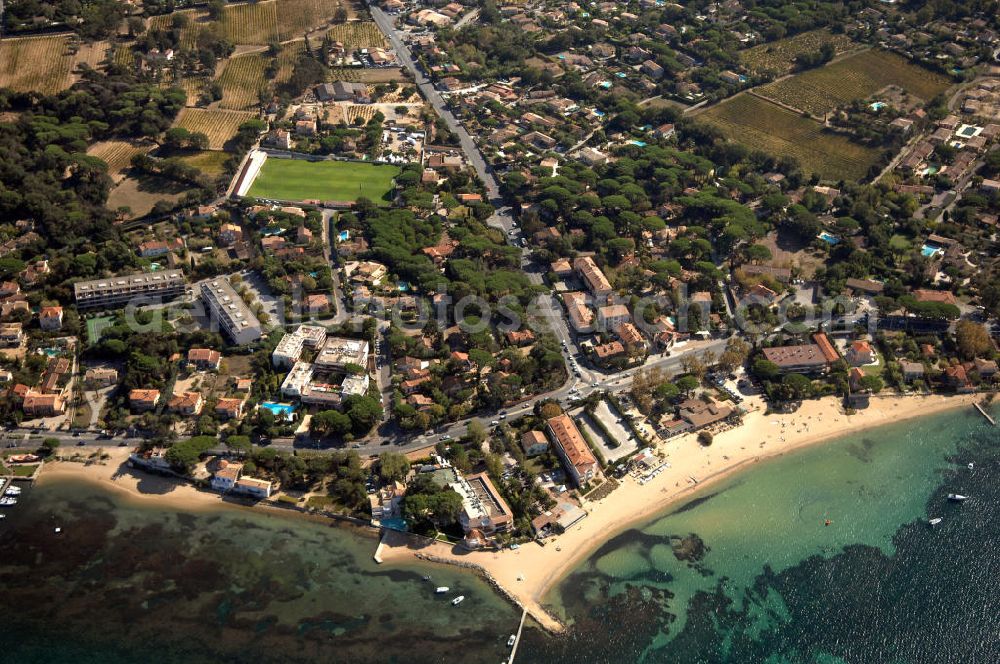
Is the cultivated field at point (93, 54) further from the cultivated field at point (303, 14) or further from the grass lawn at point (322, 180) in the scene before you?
the grass lawn at point (322, 180)

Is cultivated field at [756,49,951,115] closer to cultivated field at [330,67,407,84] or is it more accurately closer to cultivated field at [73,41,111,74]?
cultivated field at [330,67,407,84]

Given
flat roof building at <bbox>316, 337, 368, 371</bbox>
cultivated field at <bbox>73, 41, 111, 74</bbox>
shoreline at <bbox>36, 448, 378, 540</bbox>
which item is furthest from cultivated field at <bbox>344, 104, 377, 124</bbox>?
shoreline at <bbox>36, 448, 378, 540</bbox>

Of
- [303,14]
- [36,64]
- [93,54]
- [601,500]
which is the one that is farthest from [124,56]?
[601,500]

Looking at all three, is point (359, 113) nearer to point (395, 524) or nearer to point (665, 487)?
point (395, 524)

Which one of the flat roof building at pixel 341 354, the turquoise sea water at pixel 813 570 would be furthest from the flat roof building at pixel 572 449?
the flat roof building at pixel 341 354

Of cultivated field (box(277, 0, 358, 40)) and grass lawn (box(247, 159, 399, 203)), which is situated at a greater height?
cultivated field (box(277, 0, 358, 40))
